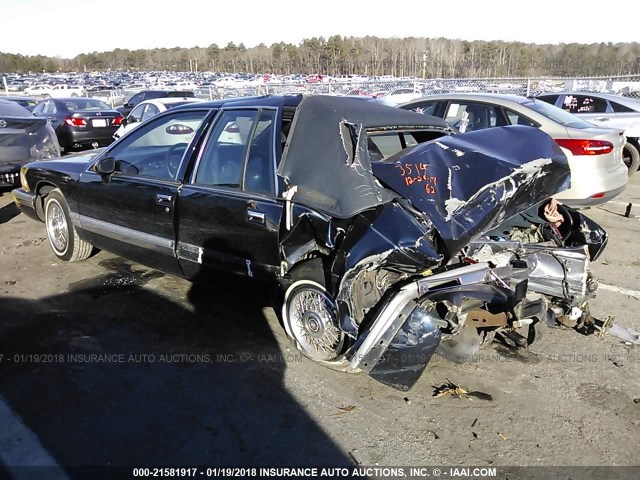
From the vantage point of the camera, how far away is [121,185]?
4.68m

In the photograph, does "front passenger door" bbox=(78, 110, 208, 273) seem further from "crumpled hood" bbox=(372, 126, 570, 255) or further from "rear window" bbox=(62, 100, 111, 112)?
"rear window" bbox=(62, 100, 111, 112)

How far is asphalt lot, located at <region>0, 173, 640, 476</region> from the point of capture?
9.14 feet

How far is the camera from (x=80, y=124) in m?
13.6

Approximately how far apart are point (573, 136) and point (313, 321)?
4815 mm

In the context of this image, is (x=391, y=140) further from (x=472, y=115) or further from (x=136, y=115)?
(x=136, y=115)

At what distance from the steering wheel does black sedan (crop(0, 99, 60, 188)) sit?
A: 4652mm

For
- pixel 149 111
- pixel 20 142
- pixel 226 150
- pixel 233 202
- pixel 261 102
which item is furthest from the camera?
pixel 149 111

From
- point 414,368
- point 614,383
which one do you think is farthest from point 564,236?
point 414,368

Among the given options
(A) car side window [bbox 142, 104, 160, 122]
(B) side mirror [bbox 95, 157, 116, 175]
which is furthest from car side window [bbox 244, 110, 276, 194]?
(A) car side window [bbox 142, 104, 160, 122]

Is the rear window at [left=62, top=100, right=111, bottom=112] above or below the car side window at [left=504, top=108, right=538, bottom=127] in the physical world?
above

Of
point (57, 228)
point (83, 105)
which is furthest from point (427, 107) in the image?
point (83, 105)

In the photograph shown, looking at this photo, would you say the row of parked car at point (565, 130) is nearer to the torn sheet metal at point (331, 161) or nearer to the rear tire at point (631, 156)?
the rear tire at point (631, 156)

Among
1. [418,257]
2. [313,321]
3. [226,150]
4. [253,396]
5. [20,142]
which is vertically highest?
[226,150]

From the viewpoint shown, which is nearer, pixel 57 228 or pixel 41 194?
pixel 57 228
